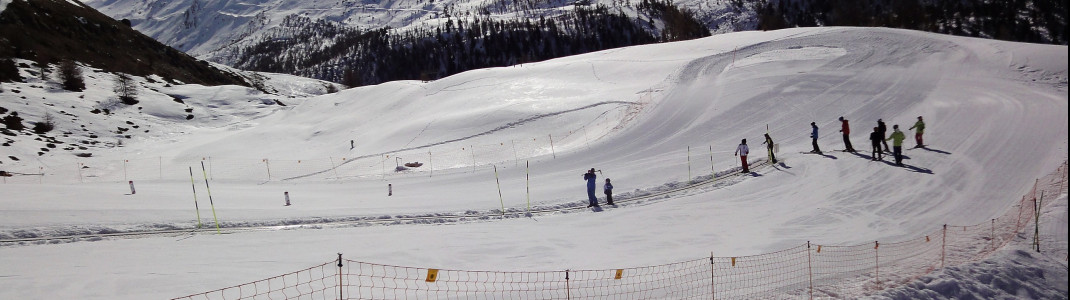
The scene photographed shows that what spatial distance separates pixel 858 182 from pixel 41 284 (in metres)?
22.0

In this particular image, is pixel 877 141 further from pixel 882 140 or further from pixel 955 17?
pixel 955 17

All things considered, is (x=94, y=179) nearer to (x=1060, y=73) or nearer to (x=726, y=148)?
(x=726, y=148)

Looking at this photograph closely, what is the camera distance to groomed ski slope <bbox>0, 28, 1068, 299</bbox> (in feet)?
48.5

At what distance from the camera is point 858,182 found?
19.8 m

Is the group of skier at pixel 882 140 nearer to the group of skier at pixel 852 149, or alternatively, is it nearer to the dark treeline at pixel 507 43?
the group of skier at pixel 852 149

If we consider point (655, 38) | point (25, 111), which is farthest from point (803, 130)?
point (655, 38)

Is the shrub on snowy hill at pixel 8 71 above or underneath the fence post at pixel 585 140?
above

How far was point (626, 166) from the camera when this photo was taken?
1018 inches

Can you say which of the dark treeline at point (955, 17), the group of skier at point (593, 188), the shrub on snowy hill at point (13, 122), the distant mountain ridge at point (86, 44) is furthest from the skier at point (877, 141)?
the distant mountain ridge at point (86, 44)

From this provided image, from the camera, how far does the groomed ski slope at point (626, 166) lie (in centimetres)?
1477

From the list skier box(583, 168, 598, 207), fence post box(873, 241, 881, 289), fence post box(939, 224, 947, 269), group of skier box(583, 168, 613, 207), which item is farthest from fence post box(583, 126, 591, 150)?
fence post box(939, 224, 947, 269)

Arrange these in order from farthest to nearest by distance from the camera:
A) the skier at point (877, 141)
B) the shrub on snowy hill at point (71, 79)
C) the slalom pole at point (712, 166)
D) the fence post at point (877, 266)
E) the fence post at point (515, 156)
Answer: the shrub on snowy hill at point (71, 79)
the fence post at point (515, 156)
the slalom pole at point (712, 166)
the skier at point (877, 141)
the fence post at point (877, 266)

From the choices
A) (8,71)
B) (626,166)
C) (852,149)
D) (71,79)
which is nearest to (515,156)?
(626,166)

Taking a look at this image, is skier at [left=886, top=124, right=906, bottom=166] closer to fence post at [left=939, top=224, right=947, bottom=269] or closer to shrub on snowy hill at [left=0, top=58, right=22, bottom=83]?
fence post at [left=939, top=224, right=947, bottom=269]
